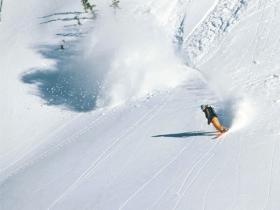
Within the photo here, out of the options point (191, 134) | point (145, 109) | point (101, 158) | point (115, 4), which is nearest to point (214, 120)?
point (191, 134)

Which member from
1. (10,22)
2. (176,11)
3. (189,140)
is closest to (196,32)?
(176,11)

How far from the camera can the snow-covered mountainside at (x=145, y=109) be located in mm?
16094

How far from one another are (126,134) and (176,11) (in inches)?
390

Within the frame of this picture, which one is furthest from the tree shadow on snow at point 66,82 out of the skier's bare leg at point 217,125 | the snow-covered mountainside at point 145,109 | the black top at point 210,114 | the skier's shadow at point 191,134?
the skier's bare leg at point 217,125

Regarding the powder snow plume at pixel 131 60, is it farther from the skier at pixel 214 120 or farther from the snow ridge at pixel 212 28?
the skier at pixel 214 120

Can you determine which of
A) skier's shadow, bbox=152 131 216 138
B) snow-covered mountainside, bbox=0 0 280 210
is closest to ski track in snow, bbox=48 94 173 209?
snow-covered mountainside, bbox=0 0 280 210

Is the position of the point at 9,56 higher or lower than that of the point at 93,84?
higher

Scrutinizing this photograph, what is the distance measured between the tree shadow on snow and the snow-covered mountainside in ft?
0.25

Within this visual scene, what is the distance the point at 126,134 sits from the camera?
21500 mm

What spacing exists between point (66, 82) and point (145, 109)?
802 centimetres

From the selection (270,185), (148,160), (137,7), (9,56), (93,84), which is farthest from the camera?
(9,56)

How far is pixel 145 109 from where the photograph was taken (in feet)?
76.0

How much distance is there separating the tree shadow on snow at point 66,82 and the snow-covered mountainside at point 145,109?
8cm

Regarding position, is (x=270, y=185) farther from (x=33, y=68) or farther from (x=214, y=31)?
(x=33, y=68)
